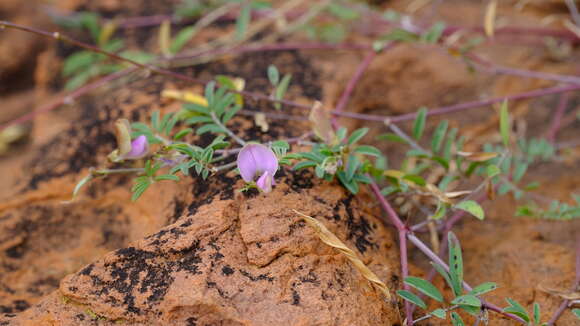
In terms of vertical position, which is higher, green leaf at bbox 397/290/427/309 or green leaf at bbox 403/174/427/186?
green leaf at bbox 403/174/427/186

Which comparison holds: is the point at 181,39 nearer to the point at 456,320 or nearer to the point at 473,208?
the point at 473,208

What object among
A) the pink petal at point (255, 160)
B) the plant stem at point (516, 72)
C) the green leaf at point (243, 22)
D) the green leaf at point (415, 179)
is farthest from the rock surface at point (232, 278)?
the plant stem at point (516, 72)

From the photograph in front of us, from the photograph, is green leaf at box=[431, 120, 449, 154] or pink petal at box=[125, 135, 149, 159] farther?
green leaf at box=[431, 120, 449, 154]

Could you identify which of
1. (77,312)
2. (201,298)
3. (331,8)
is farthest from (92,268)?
(331,8)

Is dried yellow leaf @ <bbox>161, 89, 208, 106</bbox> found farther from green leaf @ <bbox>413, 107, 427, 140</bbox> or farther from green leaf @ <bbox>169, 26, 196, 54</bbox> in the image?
green leaf @ <bbox>413, 107, 427, 140</bbox>

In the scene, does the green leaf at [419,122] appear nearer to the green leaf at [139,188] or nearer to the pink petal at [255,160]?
the pink petal at [255,160]

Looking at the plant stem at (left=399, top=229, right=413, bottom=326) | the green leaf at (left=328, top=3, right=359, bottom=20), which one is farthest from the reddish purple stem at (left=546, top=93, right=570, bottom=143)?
the plant stem at (left=399, top=229, right=413, bottom=326)
